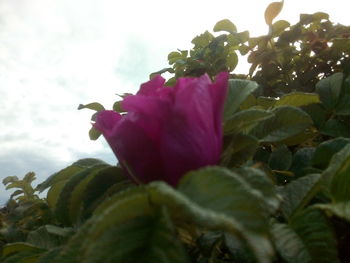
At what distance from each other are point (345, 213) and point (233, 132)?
23 centimetres

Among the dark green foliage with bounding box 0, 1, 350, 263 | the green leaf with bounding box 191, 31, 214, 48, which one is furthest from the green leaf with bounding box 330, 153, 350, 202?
the green leaf with bounding box 191, 31, 214, 48

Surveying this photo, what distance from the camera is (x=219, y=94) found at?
1.81 ft

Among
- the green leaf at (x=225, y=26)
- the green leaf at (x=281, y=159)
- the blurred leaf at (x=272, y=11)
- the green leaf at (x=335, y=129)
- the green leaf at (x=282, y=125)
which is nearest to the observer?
the green leaf at (x=282, y=125)

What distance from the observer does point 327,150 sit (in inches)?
30.2

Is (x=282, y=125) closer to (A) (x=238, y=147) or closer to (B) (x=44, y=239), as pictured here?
(A) (x=238, y=147)

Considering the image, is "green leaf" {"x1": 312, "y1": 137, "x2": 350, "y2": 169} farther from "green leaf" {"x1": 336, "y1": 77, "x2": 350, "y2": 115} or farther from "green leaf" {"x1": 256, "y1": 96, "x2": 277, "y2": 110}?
"green leaf" {"x1": 336, "y1": 77, "x2": 350, "y2": 115}

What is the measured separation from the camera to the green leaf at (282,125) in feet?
2.46

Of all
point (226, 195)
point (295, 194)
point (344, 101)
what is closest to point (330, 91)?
point (344, 101)

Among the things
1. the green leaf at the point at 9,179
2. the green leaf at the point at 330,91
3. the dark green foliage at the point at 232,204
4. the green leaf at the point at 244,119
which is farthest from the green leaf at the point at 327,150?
the green leaf at the point at 9,179

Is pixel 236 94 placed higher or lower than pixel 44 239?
higher

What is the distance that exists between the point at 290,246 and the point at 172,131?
0.21m

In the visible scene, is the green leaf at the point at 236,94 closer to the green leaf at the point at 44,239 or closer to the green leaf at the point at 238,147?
the green leaf at the point at 238,147

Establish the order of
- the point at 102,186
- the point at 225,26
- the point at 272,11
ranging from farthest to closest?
the point at 225,26, the point at 272,11, the point at 102,186

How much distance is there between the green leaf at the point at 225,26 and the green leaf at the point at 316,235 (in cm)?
107
